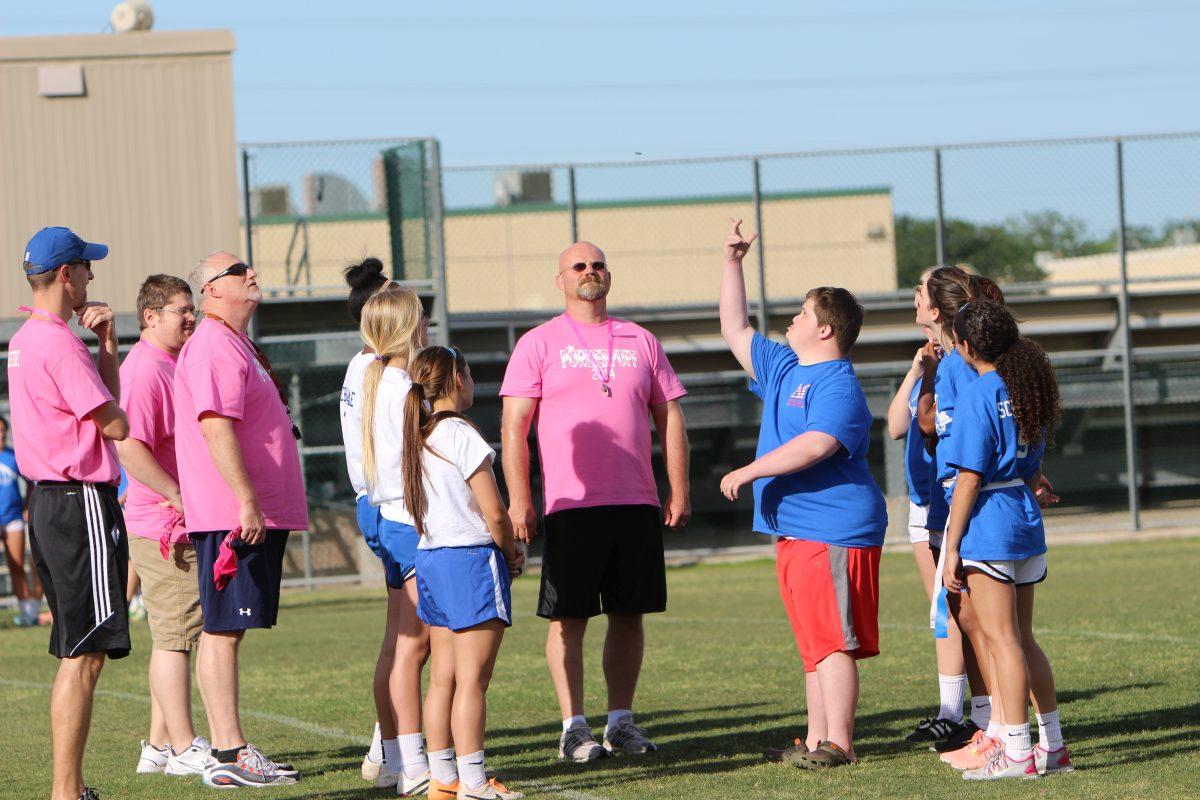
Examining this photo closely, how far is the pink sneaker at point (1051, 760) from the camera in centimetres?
598

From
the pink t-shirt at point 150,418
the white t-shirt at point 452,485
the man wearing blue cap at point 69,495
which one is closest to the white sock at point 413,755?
the white t-shirt at point 452,485

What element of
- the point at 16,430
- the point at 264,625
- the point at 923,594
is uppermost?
the point at 16,430

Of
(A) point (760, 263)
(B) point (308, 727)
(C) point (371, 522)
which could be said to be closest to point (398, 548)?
(C) point (371, 522)

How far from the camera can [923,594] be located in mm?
14438

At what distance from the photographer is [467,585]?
19.0 ft

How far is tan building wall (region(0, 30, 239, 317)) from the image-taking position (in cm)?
1934

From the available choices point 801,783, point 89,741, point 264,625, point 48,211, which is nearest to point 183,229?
point 48,211

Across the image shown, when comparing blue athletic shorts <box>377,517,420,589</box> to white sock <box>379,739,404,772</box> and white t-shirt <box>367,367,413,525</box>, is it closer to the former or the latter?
white t-shirt <box>367,367,413,525</box>

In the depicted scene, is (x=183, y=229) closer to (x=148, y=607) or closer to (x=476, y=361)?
(x=476, y=361)

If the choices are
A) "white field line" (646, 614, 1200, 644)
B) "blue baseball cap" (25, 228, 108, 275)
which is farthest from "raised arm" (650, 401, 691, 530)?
"white field line" (646, 614, 1200, 644)

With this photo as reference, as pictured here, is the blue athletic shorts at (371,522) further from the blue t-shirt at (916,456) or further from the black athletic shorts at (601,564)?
the blue t-shirt at (916,456)

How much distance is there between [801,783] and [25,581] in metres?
11.6

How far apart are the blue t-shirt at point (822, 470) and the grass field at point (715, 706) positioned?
962 millimetres

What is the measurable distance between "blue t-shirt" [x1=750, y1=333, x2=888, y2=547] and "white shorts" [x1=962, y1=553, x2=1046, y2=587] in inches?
21.1
